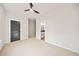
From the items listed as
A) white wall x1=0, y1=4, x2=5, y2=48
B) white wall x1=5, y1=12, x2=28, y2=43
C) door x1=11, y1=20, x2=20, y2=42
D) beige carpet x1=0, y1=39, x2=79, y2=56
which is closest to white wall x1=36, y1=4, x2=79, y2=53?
beige carpet x1=0, y1=39, x2=79, y2=56

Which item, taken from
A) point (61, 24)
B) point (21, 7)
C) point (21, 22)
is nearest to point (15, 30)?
point (21, 22)

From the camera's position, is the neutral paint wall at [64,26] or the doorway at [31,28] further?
the doorway at [31,28]

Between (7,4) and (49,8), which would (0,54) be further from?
(49,8)

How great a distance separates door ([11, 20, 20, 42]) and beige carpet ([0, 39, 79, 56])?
11 centimetres

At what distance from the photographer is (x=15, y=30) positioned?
1834mm

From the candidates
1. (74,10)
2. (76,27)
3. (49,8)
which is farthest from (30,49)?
(74,10)

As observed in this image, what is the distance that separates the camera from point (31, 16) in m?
1.81

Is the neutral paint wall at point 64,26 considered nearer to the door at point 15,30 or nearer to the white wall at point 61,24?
the white wall at point 61,24

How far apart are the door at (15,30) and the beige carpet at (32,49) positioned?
Answer: 0.35 feet

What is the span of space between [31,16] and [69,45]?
101 cm

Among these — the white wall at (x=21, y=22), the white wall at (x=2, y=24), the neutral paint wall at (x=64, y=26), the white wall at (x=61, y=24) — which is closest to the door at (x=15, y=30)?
the white wall at (x=21, y=22)

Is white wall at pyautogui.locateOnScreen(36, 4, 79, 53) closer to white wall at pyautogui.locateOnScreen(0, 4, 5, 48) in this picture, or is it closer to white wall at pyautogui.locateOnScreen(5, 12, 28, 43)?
white wall at pyautogui.locateOnScreen(5, 12, 28, 43)

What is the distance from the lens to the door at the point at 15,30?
5.87 ft

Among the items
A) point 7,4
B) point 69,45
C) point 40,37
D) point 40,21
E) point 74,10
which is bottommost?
point 69,45
